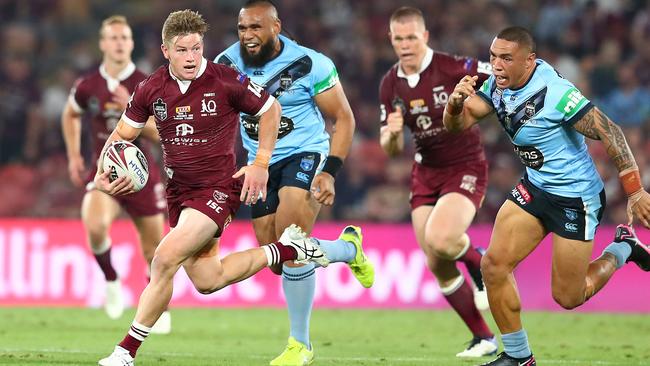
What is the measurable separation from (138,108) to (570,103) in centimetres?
292

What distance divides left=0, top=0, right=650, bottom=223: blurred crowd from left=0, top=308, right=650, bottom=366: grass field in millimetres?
2719

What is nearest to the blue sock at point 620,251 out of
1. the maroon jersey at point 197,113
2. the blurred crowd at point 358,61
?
the maroon jersey at point 197,113

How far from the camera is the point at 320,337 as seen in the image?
36.6 feet

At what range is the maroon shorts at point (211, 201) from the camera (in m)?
7.67

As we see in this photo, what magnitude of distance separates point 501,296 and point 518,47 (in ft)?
5.57

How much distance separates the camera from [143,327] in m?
7.47

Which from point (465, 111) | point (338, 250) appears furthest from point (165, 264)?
point (465, 111)

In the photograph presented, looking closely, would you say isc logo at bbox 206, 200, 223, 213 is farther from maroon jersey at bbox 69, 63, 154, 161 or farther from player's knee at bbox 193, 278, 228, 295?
maroon jersey at bbox 69, 63, 154, 161

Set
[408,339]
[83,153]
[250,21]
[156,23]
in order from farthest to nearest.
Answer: [156,23] → [83,153] → [408,339] → [250,21]

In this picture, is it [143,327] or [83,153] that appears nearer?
[143,327]

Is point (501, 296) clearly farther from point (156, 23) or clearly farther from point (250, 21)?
point (156, 23)

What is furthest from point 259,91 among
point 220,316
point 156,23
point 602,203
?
point 156,23

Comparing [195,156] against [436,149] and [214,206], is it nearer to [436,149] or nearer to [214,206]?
[214,206]

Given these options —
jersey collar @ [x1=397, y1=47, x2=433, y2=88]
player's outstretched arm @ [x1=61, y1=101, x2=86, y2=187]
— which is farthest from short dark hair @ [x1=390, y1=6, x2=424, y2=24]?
player's outstretched arm @ [x1=61, y1=101, x2=86, y2=187]
